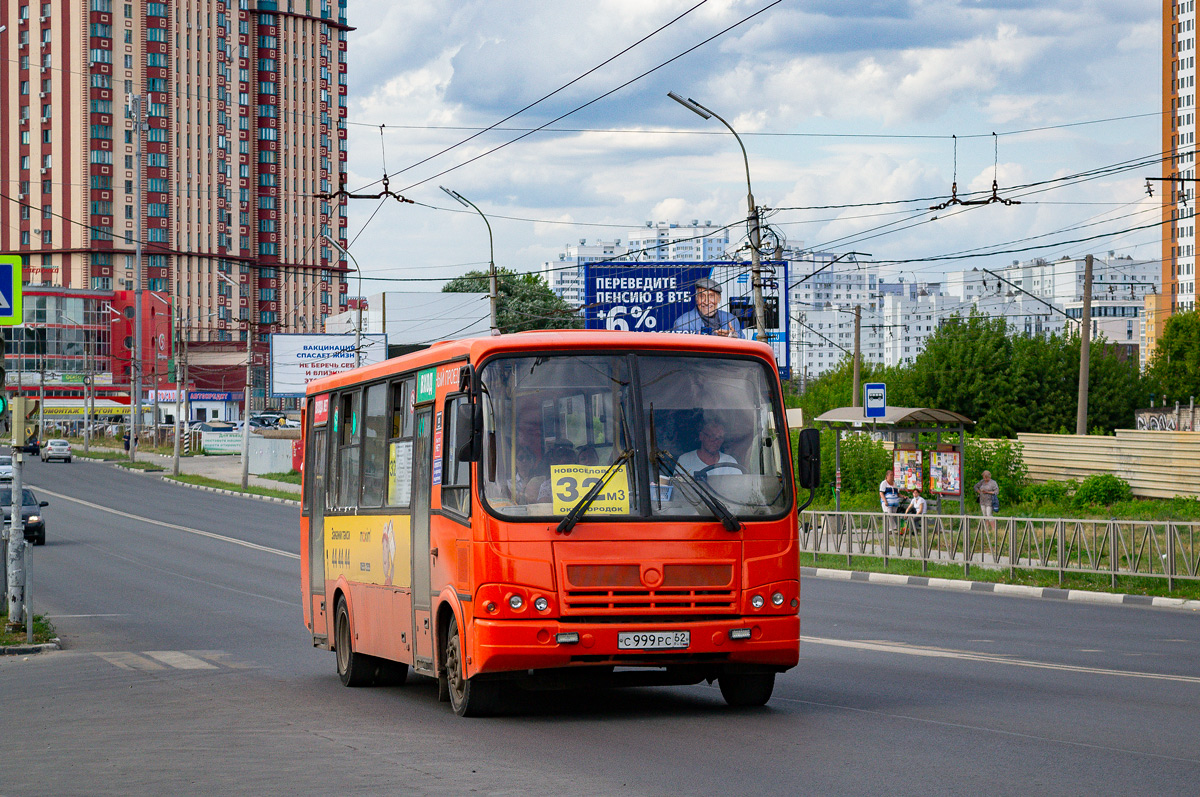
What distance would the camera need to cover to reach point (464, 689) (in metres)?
10.0

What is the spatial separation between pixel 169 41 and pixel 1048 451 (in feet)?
368

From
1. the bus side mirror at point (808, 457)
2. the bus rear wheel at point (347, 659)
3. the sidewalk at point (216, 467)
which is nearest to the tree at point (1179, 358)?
the sidewalk at point (216, 467)

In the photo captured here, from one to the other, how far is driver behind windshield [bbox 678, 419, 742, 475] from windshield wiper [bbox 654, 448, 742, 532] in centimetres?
6

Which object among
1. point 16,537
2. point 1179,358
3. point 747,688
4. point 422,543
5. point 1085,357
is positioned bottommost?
point 747,688

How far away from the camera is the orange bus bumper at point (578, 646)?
30.9ft

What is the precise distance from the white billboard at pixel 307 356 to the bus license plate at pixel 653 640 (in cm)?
5933

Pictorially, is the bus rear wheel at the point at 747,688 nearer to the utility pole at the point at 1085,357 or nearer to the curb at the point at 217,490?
the utility pole at the point at 1085,357

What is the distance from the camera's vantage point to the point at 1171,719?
9.38 meters

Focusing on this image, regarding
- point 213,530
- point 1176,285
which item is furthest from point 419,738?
point 1176,285

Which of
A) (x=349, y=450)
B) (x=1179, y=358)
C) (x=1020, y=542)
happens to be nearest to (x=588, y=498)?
(x=349, y=450)

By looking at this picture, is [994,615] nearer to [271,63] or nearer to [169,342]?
[169,342]

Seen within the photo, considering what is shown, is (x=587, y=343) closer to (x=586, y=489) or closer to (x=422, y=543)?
(x=586, y=489)

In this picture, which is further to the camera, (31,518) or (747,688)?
(31,518)

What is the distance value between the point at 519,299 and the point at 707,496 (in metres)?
92.3
